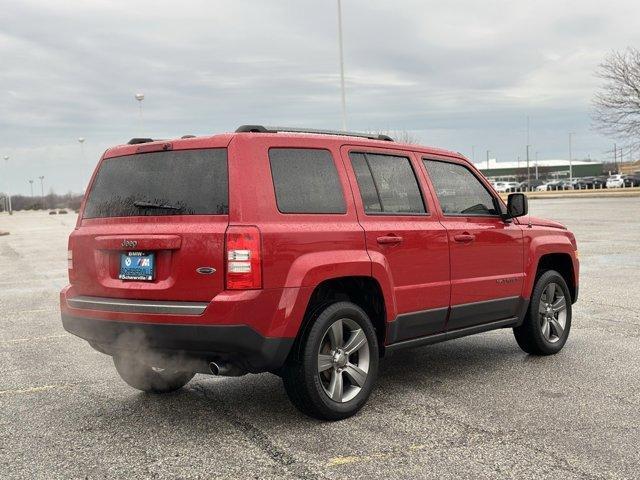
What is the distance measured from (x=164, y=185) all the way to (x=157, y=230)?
1.06ft

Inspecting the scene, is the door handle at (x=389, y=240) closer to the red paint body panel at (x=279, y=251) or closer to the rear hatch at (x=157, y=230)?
the red paint body panel at (x=279, y=251)

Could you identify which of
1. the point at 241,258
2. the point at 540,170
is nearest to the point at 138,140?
the point at 241,258

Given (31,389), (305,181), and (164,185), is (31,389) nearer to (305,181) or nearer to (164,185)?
(164,185)

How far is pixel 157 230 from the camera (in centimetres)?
452

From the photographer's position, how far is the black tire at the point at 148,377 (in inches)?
214

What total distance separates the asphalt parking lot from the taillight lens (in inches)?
37.7

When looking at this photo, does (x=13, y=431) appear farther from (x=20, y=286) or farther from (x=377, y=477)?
(x=20, y=286)

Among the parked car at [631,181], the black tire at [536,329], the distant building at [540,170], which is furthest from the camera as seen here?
the distant building at [540,170]

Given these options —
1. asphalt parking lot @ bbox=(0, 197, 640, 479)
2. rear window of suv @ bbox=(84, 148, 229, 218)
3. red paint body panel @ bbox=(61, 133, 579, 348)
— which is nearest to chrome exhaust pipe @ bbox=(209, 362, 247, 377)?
red paint body panel @ bbox=(61, 133, 579, 348)

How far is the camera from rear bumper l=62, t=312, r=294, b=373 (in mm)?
4258

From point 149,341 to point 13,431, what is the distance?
113 centimetres

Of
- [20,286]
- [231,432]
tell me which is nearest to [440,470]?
[231,432]

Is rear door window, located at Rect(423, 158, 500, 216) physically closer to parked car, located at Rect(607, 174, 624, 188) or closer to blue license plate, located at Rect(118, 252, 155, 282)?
blue license plate, located at Rect(118, 252, 155, 282)

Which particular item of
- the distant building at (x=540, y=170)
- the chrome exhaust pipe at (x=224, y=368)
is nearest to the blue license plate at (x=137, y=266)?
the chrome exhaust pipe at (x=224, y=368)
